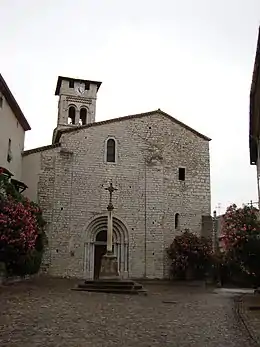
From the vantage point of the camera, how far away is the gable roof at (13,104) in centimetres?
2174

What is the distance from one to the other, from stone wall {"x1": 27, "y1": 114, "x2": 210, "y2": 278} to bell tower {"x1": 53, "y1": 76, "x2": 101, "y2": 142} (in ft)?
38.8

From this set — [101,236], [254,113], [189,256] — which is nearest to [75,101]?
[101,236]

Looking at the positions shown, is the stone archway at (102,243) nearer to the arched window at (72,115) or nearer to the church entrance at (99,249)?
the church entrance at (99,249)

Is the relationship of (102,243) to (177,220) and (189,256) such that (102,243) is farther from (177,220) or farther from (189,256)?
(189,256)

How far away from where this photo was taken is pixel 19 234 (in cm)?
1747

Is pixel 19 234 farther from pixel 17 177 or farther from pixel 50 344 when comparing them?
pixel 50 344

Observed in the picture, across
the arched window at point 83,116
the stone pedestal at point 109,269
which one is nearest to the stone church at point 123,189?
the stone pedestal at point 109,269

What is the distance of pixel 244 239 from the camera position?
16906mm

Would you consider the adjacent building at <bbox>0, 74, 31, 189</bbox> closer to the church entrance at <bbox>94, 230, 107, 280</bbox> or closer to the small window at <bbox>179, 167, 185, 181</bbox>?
the church entrance at <bbox>94, 230, 107, 280</bbox>

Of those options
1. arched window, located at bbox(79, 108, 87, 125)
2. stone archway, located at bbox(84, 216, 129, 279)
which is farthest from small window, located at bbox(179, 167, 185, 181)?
arched window, located at bbox(79, 108, 87, 125)

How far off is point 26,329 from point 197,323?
3555 mm

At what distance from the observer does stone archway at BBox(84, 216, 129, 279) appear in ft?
88.7

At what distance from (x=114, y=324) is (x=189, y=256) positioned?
62.1ft

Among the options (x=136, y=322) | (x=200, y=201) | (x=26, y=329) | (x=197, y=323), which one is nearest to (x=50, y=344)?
(x=26, y=329)
